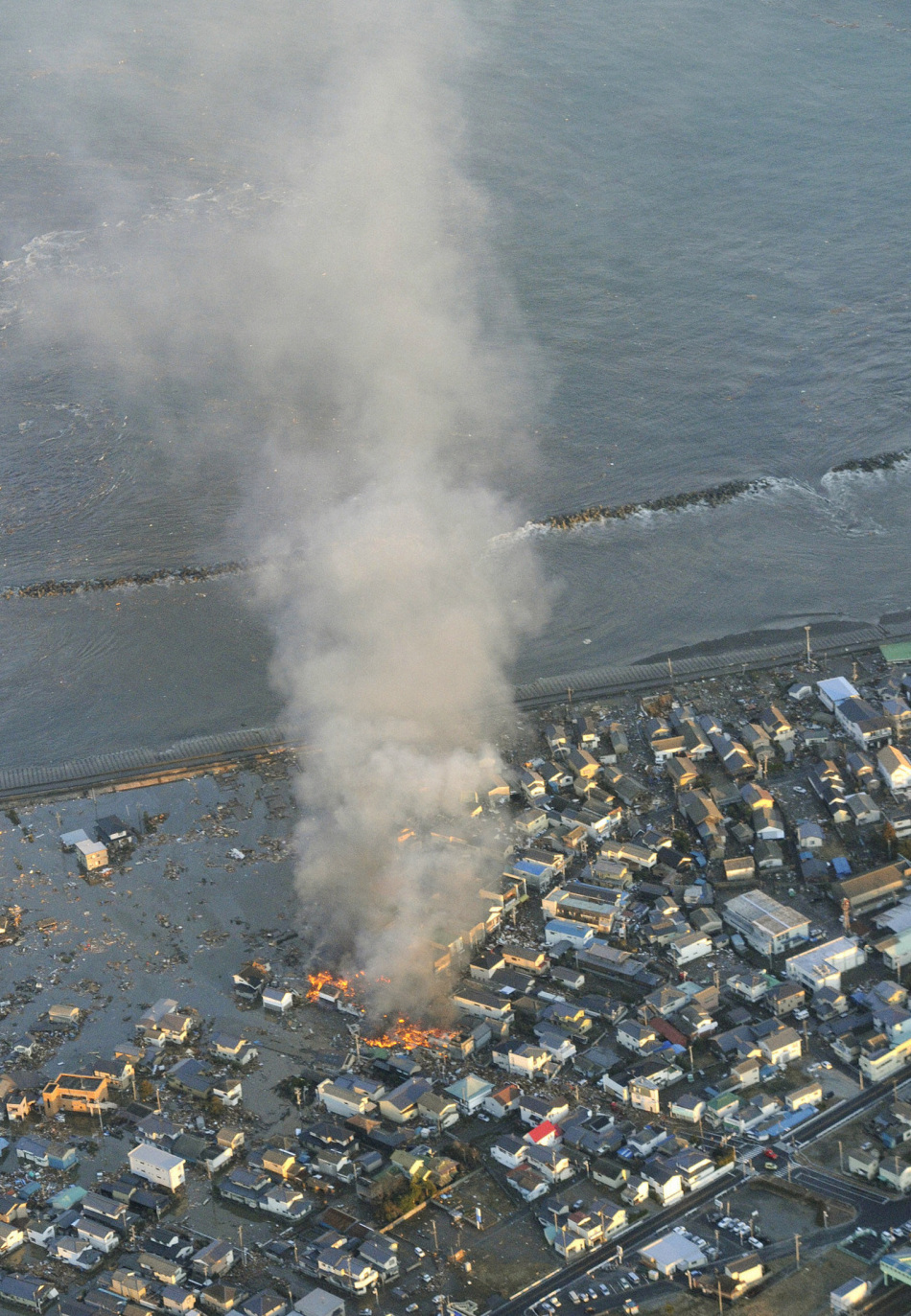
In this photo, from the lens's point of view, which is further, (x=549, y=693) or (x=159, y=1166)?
(x=549, y=693)

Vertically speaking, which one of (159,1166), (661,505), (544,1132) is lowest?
(544,1132)

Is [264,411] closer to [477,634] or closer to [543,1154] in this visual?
[477,634]

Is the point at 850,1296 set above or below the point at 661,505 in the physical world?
below

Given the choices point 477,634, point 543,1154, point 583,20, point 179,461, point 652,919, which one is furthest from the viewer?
point 583,20

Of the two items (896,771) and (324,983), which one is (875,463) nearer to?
(896,771)

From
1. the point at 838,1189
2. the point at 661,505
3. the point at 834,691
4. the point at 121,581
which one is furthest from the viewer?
the point at 661,505

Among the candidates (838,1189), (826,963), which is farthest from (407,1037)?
(838,1189)

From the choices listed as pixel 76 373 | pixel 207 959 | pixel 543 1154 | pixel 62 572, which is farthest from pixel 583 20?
pixel 543 1154
